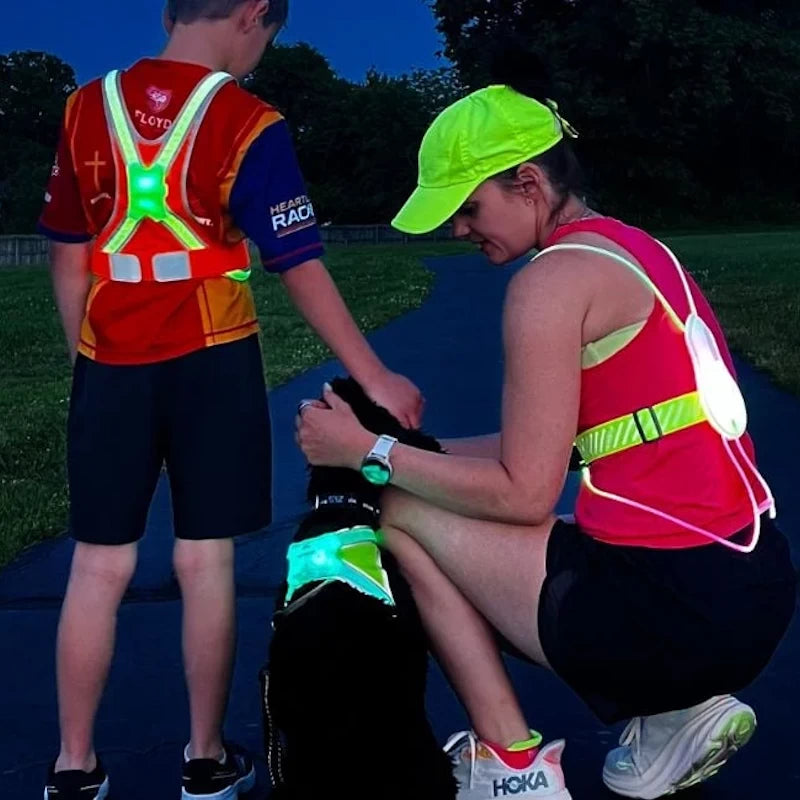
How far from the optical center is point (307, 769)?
2609 millimetres

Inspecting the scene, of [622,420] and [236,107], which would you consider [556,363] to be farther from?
[236,107]

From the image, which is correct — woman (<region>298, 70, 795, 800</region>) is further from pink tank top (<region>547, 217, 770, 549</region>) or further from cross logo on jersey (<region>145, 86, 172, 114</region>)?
cross logo on jersey (<region>145, 86, 172, 114</region>)

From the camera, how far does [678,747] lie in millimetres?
2982

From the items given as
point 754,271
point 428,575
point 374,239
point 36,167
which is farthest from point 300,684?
point 36,167

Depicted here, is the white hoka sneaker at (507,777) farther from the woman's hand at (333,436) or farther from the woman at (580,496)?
the woman's hand at (333,436)

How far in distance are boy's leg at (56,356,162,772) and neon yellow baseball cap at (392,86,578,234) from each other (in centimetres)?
72

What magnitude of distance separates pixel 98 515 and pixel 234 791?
2.29 ft

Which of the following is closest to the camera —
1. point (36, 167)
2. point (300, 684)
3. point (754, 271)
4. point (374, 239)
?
point (300, 684)

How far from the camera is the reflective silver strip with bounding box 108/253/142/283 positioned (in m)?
2.85

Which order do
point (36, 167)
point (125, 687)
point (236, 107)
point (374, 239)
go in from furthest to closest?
point (36, 167), point (374, 239), point (125, 687), point (236, 107)

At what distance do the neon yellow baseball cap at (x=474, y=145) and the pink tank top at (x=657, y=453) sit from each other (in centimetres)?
20

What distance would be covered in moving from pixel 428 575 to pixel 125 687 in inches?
45.8

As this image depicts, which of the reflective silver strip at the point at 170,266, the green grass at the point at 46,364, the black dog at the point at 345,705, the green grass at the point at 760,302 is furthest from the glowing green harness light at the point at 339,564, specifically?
the green grass at the point at 760,302

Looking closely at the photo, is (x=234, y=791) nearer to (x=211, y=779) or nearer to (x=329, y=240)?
(x=211, y=779)
